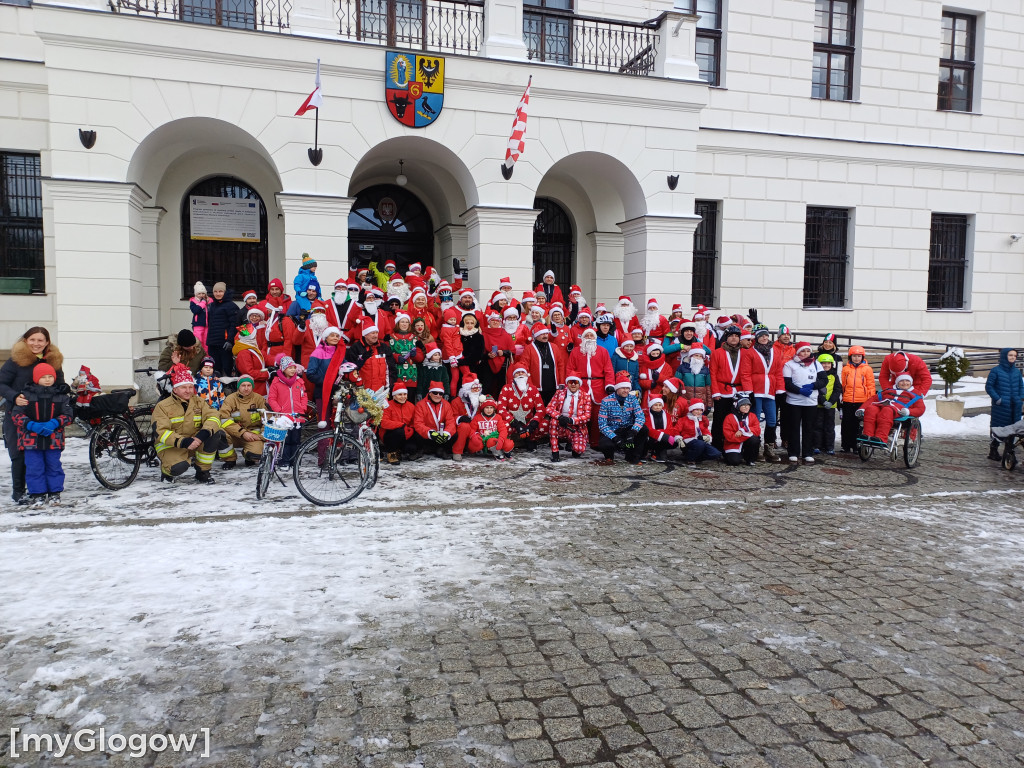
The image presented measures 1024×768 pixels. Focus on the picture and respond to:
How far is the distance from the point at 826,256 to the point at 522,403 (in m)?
11.5

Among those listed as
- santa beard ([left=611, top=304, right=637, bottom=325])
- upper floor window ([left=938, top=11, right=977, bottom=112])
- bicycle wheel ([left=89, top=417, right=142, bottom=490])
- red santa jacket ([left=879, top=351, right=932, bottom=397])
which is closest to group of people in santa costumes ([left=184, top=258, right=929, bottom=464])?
santa beard ([left=611, top=304, right=637, bottom=325])

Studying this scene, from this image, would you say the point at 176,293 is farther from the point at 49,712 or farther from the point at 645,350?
the point at 49,712

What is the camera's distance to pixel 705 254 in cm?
1677

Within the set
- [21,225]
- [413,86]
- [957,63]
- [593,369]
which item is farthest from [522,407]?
[957,63]

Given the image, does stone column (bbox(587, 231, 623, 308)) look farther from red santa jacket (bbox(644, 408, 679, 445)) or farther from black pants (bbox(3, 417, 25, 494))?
black pants (bbox(3, 417, 25, 494))

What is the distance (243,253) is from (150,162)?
A: 7.64 ft

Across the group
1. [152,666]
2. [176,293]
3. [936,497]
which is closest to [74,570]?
[152,666]

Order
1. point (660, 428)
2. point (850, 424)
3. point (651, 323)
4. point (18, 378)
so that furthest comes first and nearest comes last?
point (651, 323)
point (850, 424)
point (660, 428)
point (18, 378)

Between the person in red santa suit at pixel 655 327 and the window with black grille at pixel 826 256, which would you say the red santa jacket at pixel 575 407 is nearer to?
the person in red santa suit at pixel 655 327

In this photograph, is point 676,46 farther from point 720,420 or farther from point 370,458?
point 370,458

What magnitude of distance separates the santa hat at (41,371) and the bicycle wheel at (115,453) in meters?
0.84

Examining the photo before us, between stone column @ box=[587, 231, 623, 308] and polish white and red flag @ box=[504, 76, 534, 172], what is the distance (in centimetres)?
373

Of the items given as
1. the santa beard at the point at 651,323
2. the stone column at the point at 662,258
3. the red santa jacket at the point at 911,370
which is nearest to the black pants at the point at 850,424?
the red santa jacket at the point at 911,370

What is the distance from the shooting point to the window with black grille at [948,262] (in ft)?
59.8
